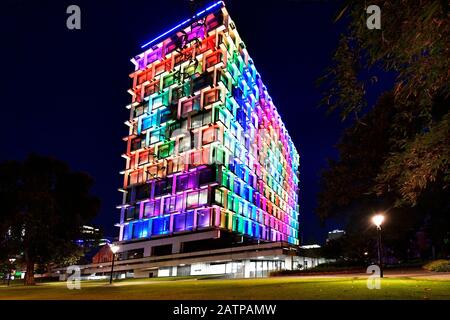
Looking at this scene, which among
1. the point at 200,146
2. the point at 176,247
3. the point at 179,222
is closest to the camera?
the point at 176,247

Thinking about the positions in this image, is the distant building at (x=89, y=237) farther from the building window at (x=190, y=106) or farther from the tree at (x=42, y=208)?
the building window at (x=190, y=106)

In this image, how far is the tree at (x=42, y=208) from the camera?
4066 cm

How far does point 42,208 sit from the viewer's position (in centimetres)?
4188

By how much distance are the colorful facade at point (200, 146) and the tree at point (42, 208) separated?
18.1 m

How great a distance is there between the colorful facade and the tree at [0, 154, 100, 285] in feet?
59.3

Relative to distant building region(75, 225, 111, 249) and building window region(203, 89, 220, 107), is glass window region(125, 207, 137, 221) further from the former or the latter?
building window region(203, 89, 220, 107)

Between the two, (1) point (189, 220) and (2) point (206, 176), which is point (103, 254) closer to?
(1) point (189, 220)

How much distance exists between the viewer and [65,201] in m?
47.9

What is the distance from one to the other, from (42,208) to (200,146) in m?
30.8

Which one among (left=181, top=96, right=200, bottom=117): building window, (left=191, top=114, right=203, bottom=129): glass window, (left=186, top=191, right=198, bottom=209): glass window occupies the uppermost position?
(left=181, top=96, right=200, bottom=117): building window

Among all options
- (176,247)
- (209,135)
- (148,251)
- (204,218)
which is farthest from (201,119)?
(148,251)

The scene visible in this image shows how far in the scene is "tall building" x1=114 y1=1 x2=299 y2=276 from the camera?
65.2 m

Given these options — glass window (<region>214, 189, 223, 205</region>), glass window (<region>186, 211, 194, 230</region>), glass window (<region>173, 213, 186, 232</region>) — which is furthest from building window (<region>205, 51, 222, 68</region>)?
glass window (<region>173, 213, 186, 232</region>)

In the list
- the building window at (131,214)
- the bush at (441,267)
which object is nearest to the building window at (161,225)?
the building window at (131,214)
